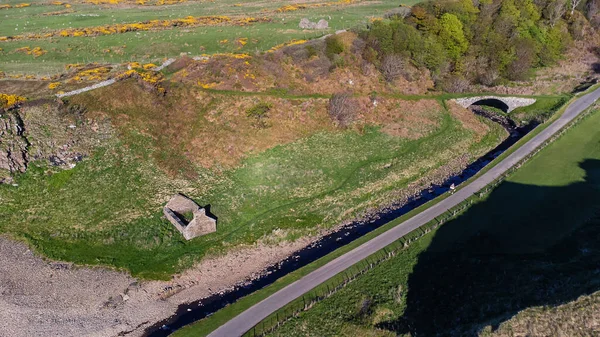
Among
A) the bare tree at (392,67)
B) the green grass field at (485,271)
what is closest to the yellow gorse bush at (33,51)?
the bare tree at (392,67)

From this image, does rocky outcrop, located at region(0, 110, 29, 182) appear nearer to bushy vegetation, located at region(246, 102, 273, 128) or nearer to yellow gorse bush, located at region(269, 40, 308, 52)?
bushy vegetation, located at region(246, 102, 273, 128)

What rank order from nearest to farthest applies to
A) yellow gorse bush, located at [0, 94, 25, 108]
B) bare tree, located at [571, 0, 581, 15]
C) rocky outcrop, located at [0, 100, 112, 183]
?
rocky outcrop, located at [0, 100, 112, 183], yellow gorse bush, located at [0, 94, 25, 108], bare tree, located at [571, 0, 581, 15]

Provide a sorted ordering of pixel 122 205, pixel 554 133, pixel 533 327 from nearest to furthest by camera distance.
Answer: pixel 533 327 < pixel 122 205 < pixel 554 133

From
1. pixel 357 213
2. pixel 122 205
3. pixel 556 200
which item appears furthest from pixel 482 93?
pixel 122 205

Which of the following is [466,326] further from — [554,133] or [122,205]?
[554,133]

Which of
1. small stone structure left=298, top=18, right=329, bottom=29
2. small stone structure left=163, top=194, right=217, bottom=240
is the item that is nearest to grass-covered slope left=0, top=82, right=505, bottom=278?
small stone structure left=163, top=194, right=217, bottom=240
